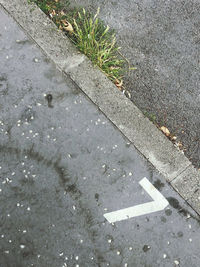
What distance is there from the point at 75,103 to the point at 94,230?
156cm

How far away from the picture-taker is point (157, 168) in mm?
3920

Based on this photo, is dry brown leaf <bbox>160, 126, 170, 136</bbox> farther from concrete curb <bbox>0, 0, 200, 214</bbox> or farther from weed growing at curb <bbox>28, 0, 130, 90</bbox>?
weed growing at curb <bbox>28, 0, 130, 90</bbox>

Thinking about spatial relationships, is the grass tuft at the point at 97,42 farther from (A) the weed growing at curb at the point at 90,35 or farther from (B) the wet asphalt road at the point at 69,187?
(B) the wet asphalt road at the point at 69,187

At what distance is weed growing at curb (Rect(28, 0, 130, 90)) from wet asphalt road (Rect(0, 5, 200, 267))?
476 mm

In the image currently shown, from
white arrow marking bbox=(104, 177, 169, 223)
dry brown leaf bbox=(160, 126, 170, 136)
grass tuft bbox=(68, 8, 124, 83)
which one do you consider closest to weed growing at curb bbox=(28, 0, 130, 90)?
grass tuft bbox=(68, 8, 124, 83)

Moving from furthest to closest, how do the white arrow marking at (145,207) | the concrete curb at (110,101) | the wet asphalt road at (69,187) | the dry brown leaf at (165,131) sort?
1. the dry brown leaf at (165,131)
2. the concrete curb at (110,101)
3. the white arrow marking at (145,207)
4. the wet asphalt road at (69,187)

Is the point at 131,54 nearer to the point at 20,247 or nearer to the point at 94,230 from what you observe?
the point at 94,230

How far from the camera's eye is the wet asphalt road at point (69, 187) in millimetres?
3623

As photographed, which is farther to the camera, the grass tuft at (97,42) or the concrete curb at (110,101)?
the grass tuft at (97,42)

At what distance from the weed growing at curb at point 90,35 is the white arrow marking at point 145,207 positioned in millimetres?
1337

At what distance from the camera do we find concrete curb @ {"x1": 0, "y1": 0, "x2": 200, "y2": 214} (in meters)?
3.92

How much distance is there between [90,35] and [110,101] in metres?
0.87

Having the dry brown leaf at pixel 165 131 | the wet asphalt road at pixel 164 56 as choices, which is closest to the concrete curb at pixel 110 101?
the dry brown leaf at pixel 165 131

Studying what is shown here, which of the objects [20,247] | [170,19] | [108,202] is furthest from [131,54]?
[20,247]
